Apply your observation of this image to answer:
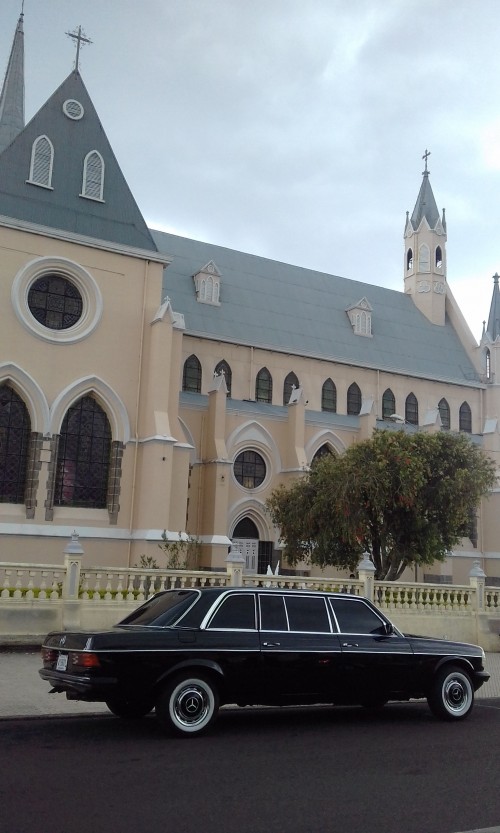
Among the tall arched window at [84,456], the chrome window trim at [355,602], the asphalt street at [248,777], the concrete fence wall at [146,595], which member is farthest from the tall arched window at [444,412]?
the asphalt street at [248,777]

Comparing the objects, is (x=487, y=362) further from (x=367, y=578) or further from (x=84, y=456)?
(x=367, y=578)

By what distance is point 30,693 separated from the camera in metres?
10.1

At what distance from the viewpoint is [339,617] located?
9.04m

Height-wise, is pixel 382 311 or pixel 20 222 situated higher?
pixel 382 311

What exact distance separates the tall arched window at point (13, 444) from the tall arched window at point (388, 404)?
19653 mm

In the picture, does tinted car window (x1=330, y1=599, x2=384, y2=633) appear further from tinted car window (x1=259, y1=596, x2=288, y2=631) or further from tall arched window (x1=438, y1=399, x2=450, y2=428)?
tall arched window (x1=438, y1=399, x2=450, y2=428)

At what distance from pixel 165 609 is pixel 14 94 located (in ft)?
97.0

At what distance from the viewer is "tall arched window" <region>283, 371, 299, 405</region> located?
34.7m

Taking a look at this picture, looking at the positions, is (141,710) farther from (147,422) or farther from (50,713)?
(147,422)

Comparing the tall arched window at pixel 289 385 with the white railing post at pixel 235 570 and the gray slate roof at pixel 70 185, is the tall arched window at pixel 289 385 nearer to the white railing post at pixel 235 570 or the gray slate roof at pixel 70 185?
the gray slate roof at pixel 70 185

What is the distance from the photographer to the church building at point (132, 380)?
74.7 ft

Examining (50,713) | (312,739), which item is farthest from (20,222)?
(312,739)

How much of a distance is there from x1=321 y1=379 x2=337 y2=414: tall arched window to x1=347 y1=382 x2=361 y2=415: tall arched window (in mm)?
848

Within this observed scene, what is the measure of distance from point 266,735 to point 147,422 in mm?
16690
